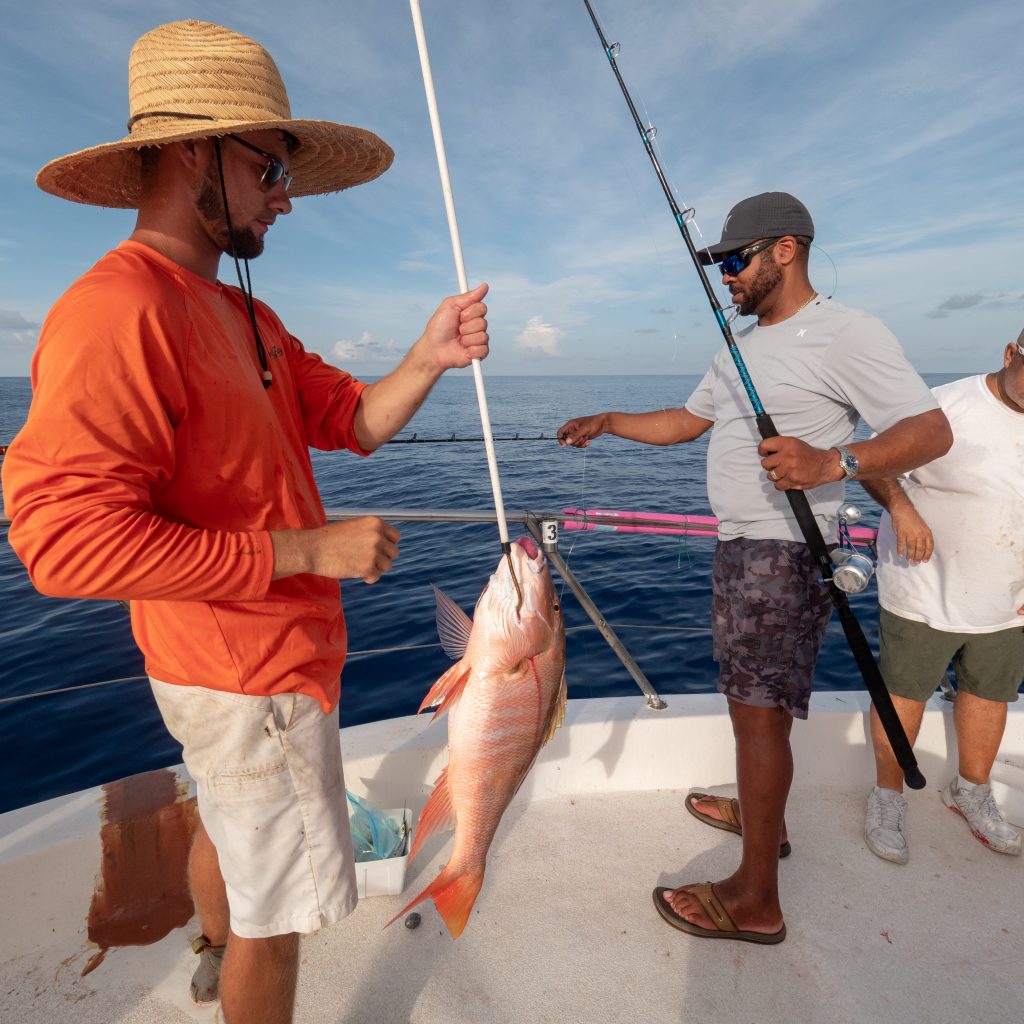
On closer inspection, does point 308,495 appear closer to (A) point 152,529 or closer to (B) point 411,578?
(A) point 152,529

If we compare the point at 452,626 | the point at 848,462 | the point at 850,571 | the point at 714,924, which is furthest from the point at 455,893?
the point at 848,462

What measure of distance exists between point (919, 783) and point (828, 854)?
0.89m

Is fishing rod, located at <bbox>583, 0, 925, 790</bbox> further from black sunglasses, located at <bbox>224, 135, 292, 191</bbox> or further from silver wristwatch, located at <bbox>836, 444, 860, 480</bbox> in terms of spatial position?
black sunglasses, located at <bbox>224, 135, 292, 191</bbox>

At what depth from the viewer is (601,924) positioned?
2564mm

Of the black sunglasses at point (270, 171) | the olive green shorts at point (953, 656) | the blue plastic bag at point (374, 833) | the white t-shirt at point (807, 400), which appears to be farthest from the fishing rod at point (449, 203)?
the olive green shorts at point (953, 656)

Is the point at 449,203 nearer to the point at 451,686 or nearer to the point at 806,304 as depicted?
the point at 451,686

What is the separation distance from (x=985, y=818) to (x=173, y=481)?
12.2 feet

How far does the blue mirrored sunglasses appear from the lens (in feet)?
8.15

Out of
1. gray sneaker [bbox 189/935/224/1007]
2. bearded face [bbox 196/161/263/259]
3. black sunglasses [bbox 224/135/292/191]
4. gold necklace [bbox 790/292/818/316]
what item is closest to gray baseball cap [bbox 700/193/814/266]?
gold necklace [bbox 790/292/818/316]

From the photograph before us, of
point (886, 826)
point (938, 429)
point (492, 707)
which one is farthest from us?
point (886, 826)

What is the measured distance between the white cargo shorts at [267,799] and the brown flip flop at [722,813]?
193cm

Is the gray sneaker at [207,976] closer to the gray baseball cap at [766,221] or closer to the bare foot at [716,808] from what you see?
the bare foot at [716,808]

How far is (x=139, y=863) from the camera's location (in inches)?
101

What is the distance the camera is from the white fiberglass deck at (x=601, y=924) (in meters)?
2.23
